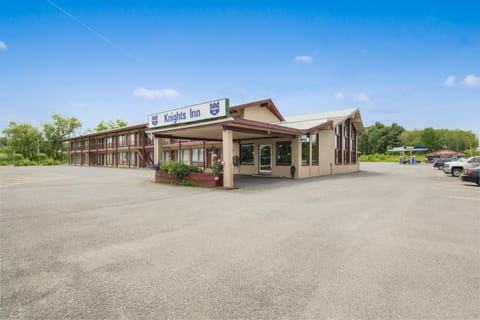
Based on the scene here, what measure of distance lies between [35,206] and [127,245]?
5789 mm

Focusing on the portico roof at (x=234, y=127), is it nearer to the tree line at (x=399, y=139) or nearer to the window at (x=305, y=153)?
the window at (x=305, y=153)

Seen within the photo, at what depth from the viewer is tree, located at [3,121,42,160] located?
59.7m

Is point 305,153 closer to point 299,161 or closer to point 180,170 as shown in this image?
point 299,161

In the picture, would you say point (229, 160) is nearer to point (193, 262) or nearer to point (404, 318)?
point (193, 262)

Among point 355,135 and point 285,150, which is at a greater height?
point 355,135

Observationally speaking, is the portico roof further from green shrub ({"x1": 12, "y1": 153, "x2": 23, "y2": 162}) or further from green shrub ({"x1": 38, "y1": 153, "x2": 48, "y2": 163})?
green shrub ({"x1": 38, "y1": 153, "x2": 48, "y2": 163})

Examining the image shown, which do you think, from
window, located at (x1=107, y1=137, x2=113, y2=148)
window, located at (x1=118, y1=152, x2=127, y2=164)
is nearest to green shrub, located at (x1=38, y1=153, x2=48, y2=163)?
window, located at (x1=107, y1=137, x2=113, y2=148)

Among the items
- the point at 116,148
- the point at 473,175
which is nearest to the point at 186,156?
the point at 116,148

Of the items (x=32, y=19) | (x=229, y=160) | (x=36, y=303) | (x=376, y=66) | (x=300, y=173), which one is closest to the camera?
(x=36, y=303)

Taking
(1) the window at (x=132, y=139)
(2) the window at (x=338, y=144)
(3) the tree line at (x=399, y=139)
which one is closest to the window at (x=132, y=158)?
(1) the window at (x=132, y=139)

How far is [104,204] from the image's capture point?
8.17 meters

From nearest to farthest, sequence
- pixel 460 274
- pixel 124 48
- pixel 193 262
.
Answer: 1. pixel 460 274
2. pixel 193 262
3. pixel 124 48

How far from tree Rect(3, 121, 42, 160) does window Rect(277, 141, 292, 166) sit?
6814 centimetres

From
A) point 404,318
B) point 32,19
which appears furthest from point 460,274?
point 32,19
